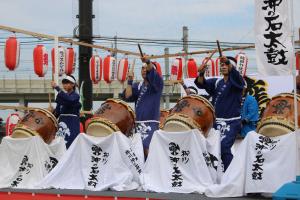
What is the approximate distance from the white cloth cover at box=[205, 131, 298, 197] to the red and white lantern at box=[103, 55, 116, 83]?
30.0 ft

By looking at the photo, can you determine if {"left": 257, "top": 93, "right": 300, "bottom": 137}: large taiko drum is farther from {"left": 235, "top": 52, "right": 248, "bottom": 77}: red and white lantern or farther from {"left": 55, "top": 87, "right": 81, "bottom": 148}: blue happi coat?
{"left": 235, "top": 52, "right": 248, "bottom": 77}: red and white lantern

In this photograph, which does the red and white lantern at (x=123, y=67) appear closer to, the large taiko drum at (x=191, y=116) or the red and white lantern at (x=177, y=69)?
the red and white lantern at (x=177, y=69)

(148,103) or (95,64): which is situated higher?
(95,64)

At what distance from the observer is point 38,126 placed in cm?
612

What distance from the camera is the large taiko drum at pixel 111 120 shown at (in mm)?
5605

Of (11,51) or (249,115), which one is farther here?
(11,51)

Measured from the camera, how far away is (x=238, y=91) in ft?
18.1

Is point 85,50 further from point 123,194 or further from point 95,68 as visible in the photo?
point 123,194

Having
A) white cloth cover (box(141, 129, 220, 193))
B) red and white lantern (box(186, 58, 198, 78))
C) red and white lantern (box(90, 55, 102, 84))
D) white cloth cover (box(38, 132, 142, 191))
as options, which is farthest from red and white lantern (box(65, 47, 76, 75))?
white cloth cover (box(141, 129, 220, 193))

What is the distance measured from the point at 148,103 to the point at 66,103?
1197 mm

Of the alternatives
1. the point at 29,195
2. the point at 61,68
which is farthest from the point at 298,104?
the point at 61,68

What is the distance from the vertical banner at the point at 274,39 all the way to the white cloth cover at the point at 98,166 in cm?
190

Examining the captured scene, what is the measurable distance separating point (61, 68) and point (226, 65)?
7213 mm

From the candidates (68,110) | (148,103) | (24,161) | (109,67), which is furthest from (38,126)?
(109,67)
